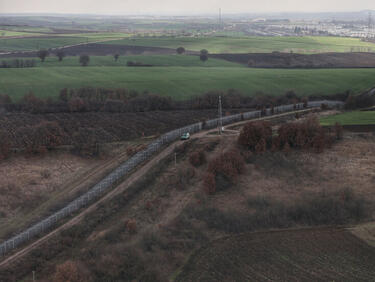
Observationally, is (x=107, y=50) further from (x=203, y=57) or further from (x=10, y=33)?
(x=10, y=33)

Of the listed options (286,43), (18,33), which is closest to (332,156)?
(286,43)

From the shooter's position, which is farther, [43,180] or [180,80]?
[180,80]

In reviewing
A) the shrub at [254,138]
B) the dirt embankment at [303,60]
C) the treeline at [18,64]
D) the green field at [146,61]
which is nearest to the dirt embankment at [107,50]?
the green field at [146,61]

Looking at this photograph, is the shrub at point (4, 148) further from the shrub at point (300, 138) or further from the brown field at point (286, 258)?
the shrub at point (300, 138)

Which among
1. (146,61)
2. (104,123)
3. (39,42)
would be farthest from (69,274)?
(39,42)


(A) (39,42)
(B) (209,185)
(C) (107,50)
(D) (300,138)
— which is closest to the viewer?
(B) (209,185)

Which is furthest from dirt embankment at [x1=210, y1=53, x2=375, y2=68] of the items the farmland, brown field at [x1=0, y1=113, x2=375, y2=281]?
brown field at [x1=0, y1=113, x2=375, y2=281]

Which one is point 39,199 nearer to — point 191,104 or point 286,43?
point 191,104

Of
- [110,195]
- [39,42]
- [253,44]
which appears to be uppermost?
[39,42]
